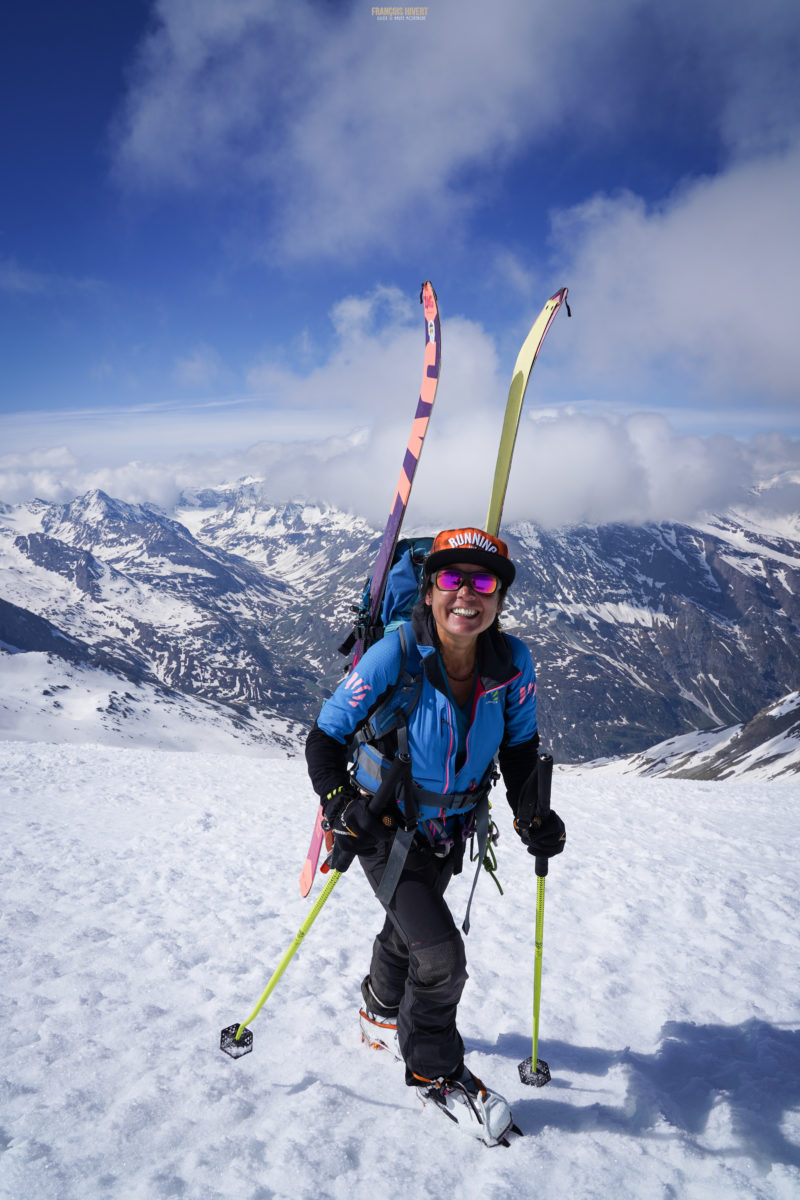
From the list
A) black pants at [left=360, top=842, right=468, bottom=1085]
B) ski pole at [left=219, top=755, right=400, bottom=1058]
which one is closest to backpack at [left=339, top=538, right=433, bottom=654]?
ski pole at [left=219, top=755, right=400, bottom=1058]

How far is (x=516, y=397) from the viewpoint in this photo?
6.93 meters

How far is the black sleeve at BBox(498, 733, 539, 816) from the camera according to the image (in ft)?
16.5

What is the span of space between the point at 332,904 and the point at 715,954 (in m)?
4.97

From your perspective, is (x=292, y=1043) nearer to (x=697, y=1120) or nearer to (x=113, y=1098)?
(x=113, y=1098)

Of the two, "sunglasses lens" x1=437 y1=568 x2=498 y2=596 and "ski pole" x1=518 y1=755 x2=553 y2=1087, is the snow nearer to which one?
"ski pole" x1=518 y1=755 x2=553 y2=1087

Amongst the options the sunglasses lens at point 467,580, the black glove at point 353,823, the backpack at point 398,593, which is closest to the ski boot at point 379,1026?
the black glove at point 353,823

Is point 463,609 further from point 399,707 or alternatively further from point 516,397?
point 516,397

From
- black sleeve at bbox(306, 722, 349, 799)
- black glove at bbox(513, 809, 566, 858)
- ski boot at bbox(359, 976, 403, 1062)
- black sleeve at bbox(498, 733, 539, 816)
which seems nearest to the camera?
black sleeve at bbox(306, 722, 349, 799)

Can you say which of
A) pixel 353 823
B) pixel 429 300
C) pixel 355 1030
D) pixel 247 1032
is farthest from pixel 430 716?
pixel 429 300

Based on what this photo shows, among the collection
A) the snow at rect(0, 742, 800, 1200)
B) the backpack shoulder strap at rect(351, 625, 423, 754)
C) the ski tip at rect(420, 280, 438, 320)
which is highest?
the ski tip at rect(420, 280, 438, 320)

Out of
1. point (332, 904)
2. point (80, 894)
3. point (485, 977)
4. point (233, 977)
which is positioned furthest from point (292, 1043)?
point (80, 894)

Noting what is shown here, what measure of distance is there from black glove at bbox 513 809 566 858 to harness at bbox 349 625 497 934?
0.62 meters

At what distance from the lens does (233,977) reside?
21.0 ft

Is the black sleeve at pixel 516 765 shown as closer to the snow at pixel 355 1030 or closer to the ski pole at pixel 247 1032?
the ski pole at pixel 247 1032
